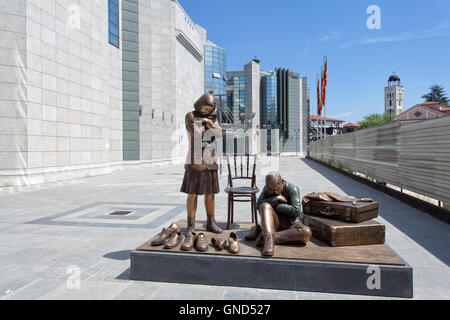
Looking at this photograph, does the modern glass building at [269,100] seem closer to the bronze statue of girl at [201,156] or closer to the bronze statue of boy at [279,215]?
the bronze statue of girl at [201,156]

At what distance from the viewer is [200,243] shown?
351 cm

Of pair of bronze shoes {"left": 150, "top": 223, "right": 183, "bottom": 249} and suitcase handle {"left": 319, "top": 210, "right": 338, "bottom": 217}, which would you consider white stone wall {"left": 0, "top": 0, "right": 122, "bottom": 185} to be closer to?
pair of bronze shoes {"left": 150, "top": 223, "right": 183, "bottom": 249}

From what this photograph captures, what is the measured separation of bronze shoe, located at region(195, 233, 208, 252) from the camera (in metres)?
3.45

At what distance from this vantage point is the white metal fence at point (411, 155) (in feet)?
20.6

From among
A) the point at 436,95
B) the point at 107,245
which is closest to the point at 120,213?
the point at 107,245

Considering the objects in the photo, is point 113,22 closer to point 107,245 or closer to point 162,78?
point 162,78

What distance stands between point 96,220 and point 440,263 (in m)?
6.18

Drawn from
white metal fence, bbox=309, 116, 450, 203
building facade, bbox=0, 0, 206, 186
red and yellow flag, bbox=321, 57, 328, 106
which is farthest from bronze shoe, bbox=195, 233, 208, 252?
red and yellow flag, bbox=321, 57, 328, 106

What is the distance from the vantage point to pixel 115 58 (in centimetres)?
2045

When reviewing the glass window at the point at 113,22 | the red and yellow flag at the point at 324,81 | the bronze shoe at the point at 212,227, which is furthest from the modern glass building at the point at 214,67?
the bronze shoe at the point at 212,227

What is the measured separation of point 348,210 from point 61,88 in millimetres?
13319

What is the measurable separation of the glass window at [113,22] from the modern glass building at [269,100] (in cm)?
4692

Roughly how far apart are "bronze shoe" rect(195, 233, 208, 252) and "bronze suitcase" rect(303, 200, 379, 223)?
5.16 feet
